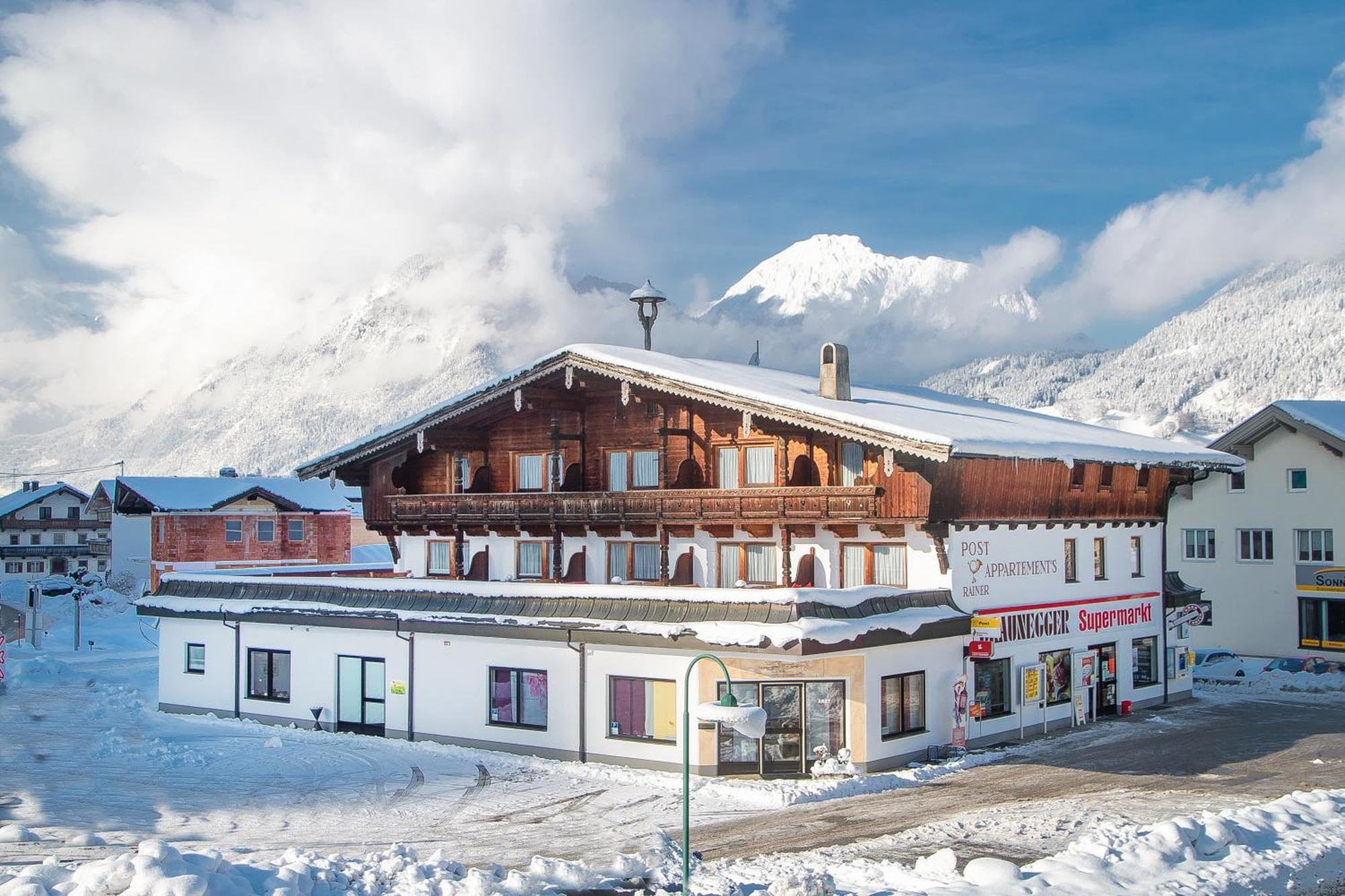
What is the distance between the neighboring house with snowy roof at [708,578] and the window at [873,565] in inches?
2.3

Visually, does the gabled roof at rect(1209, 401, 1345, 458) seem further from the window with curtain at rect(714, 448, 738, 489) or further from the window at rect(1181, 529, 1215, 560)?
the window with curtain at rect(714, 448, 738, 489)

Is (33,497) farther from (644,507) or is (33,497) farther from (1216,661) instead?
(1216,661)

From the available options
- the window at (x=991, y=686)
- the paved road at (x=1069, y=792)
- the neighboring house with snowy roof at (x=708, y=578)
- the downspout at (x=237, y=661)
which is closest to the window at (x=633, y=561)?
the neighboring house with snowy roof at (x=708, y=578)

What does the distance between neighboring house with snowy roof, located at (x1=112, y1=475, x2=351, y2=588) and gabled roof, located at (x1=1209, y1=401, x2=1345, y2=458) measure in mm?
51283

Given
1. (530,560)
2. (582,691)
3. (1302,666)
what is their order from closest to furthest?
(582,691), (530,560), (1302,666)

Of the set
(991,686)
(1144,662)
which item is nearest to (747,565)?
(991,686)

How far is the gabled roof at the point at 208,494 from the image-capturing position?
76.4 metres

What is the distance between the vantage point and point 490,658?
30.4 metres

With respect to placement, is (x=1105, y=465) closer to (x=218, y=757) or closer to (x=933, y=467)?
(x=933, y=467)

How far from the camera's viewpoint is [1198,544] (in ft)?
174

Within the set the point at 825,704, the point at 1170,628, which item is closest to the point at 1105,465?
the point at 1170,628

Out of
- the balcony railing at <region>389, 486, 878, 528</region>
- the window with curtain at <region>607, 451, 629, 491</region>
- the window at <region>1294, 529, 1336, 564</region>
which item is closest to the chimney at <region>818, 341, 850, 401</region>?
the balcony railing at <region>389, 486, 878, 528</region>

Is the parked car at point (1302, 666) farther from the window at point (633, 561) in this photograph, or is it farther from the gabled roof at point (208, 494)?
the gabled roof at point (208, 494)

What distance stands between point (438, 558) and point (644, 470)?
8.65m
